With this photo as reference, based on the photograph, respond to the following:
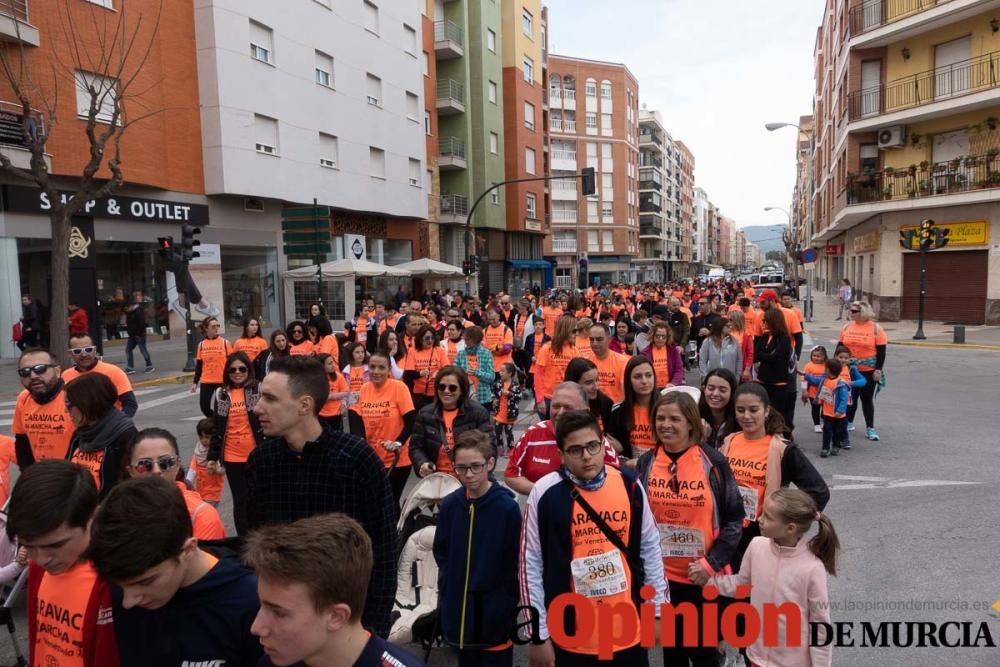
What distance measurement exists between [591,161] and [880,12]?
42618mm

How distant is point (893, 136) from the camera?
24672 mm

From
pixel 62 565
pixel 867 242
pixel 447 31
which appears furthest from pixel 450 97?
pixel 62 565

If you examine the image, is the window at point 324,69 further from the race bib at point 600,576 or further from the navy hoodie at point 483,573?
the race bib at point 600,576

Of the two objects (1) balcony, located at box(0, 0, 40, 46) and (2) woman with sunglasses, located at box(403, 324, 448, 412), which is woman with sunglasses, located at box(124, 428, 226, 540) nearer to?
(2) woman with sunglasses, located at box(403, 324, 448, 412)

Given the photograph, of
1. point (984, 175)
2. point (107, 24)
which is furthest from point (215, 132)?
point (984, 175)

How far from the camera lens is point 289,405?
2760 mm

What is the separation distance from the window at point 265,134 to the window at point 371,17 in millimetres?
7754

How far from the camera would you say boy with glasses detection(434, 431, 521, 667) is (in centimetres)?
297

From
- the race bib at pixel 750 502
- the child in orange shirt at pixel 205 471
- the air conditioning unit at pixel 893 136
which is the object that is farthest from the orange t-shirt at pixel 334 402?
the air conditioning unit at pixel 893 136

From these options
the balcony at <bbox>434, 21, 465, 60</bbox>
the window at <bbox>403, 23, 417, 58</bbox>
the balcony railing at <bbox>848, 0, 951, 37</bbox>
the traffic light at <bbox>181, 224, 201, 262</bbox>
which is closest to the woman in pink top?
the traffic light at <bbox>181, 224, 201, 262</bbox>

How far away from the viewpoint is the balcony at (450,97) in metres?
34.9

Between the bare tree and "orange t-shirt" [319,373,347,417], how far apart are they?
10343mm

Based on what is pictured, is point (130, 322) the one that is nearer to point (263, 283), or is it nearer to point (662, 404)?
point (263, 283)

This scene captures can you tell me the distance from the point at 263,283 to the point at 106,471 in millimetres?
21804
